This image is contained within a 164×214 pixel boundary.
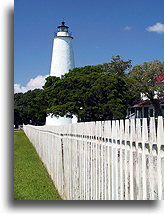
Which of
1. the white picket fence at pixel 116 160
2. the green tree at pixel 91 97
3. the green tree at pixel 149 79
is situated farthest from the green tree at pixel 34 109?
the white picket fence at pixel 116 160

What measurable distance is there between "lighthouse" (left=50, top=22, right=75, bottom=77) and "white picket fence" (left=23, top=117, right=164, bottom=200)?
23941 millimetres

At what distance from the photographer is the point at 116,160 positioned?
2.59m

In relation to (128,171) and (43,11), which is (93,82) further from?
(128,171)

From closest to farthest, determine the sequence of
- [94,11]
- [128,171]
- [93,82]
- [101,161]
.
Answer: [128,171]
[101,161]
[94,11]
[93,82]

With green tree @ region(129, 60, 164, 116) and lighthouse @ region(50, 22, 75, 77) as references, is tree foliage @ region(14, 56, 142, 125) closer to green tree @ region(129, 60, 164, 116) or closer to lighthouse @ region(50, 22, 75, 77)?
green tree @ region(129, 60, 164, 116)

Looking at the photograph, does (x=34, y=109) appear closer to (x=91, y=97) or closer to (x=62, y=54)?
(x=62, y=54)

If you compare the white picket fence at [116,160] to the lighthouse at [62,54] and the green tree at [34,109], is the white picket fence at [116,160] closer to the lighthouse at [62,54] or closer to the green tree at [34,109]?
the green tree at [34,109]

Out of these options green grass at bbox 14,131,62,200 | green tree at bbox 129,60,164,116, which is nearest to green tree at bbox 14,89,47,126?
green tree at bbox 129,60,164,116

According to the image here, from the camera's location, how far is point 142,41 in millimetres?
5871

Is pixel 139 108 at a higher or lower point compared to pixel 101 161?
higher

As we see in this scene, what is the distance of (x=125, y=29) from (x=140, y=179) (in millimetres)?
3750

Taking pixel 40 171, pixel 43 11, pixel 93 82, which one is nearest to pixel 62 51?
pixel 93 82

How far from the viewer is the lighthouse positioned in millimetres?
28192

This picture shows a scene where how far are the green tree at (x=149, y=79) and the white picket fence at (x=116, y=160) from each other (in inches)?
792
